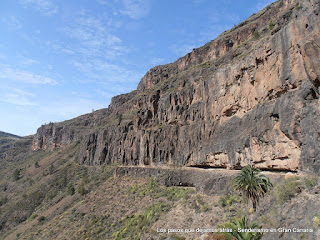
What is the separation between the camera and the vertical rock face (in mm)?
19609

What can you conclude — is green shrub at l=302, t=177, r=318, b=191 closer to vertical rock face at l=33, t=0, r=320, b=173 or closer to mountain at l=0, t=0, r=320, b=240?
mountain at l=0, t=0, r=320, b=240

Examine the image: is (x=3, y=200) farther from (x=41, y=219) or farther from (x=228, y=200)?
(x=228, y=200)

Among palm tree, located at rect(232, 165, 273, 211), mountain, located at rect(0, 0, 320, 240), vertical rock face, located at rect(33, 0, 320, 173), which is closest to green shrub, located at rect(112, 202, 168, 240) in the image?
mountain, located at rect(0, 0, 320, 240)

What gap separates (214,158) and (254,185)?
1388 cm

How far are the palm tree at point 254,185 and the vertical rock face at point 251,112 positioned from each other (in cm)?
275

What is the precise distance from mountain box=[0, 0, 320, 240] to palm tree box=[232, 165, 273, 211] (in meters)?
0.60

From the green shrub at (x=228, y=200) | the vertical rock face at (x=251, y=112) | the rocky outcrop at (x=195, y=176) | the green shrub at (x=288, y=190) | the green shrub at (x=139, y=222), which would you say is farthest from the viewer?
the green shrub at (x=139, y=222)

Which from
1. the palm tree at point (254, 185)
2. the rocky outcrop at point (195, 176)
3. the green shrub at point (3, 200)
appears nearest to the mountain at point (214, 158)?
the rocky outcrop at point (195, 176)

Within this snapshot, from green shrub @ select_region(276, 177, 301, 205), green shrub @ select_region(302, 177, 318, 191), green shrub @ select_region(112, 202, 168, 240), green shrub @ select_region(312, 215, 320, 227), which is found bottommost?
green shrub @ select_region(112, 202, 168, 240)

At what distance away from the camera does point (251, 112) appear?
92.7ft

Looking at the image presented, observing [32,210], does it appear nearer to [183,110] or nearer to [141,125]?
[141,125]

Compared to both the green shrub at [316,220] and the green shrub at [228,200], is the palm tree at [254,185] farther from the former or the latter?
the green shrub at [316,220]

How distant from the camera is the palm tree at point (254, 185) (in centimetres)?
2047

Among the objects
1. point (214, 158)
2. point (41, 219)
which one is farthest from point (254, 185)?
point (41, 219)
